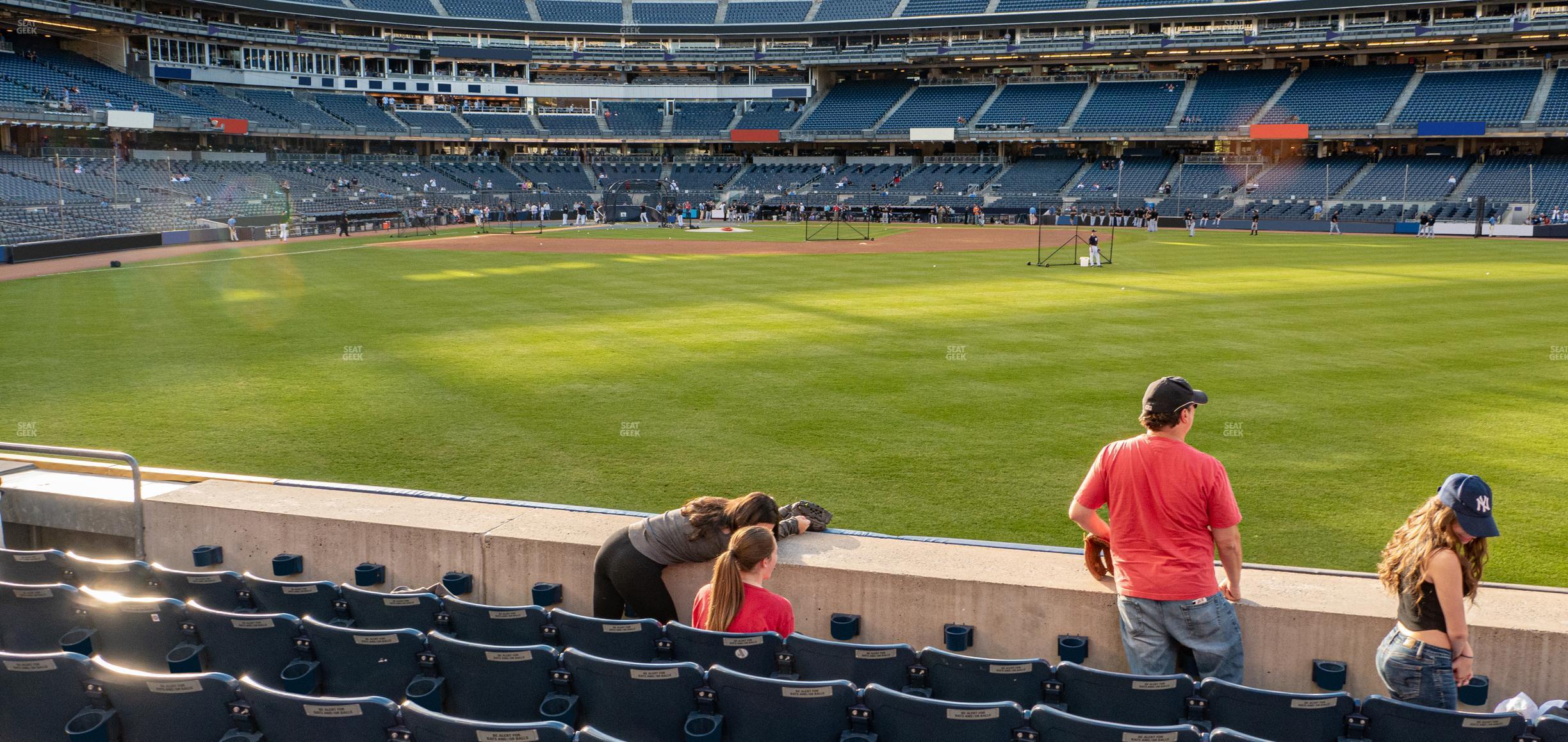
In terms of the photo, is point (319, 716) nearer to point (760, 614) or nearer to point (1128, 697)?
point (760, 614)

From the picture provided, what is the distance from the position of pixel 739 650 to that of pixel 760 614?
30 cm

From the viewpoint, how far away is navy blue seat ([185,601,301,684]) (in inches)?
239


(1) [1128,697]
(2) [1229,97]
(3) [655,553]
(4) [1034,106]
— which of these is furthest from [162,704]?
(4) [1034,106]

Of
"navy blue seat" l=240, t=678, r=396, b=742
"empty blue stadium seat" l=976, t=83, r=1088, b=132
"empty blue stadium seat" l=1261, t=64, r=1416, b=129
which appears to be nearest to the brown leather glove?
"navy blue seat" l=240, t=678, r=396, b=742

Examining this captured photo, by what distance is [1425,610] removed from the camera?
5.50 metres

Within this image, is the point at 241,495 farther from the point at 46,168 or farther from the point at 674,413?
the point at 46,168

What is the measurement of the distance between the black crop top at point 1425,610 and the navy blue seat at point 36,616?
A: 720 cm

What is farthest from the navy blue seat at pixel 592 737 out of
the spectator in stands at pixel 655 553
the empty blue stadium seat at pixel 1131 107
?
the empty blue stadium seat at pixel 1131 107

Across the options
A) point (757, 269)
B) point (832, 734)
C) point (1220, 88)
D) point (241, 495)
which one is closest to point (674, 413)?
point (241, 495)

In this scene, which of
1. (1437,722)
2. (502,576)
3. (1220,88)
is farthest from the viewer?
(1220,88)

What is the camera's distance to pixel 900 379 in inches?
701

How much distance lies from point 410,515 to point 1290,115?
7922 cm

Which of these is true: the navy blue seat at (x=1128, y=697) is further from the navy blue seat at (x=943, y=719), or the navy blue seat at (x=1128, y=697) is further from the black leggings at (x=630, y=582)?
the black leggings at (x=630, y=582)

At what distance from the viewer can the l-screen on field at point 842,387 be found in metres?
11.8
